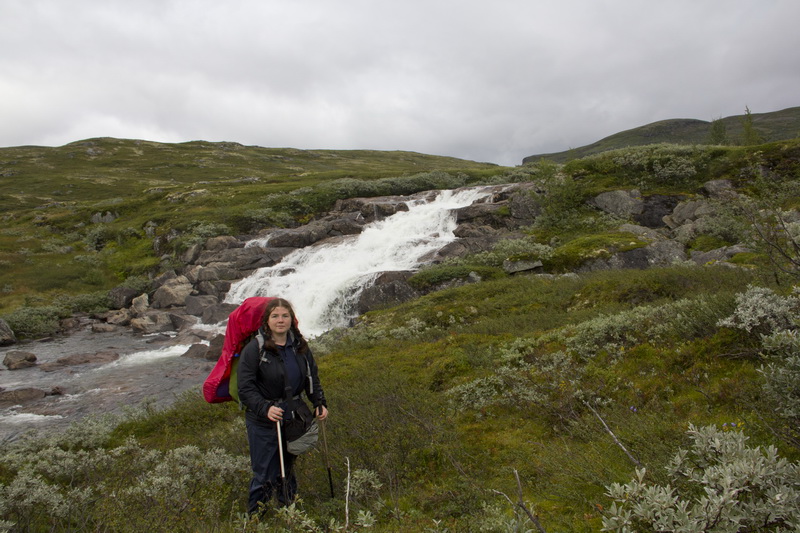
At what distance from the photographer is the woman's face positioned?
4.61 meters

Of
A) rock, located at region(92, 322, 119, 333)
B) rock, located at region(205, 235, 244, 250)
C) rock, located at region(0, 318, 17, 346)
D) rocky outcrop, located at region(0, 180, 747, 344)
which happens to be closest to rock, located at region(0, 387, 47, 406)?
rocky outcrop, located at region(0, 180, 747, 344)

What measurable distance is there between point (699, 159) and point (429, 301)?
877 inches

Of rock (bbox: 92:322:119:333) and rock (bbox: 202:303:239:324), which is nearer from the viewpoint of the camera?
rock (bbox: 202:303:239:324)

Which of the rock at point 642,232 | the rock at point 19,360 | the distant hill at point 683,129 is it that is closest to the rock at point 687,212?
the rock at point 642,232

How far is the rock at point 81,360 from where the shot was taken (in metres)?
18.0

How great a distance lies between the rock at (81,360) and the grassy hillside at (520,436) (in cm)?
1073

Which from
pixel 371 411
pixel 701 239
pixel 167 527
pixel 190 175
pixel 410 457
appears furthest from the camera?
pixel 190 175

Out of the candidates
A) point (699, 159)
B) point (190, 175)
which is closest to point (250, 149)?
point (190, 175)

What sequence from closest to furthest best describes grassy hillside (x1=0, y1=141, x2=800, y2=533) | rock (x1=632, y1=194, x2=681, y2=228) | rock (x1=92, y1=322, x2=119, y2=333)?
grassy hillside (x1=0, y1=141, x2=800, y2=533) < rock (x1=632, y1=194, x2=681, y2=228) < rock (x1=92, y1=322, x2=119, y2=333)

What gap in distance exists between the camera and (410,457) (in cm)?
496

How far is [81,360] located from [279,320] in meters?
19.6

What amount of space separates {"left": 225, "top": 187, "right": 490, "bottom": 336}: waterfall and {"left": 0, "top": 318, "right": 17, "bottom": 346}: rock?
11.1 meters

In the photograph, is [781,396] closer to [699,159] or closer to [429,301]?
[429,301]

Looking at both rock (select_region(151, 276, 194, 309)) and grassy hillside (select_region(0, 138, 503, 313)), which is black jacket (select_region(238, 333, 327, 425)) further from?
grassy hillside (select_region(0, 138, 503, 313))
